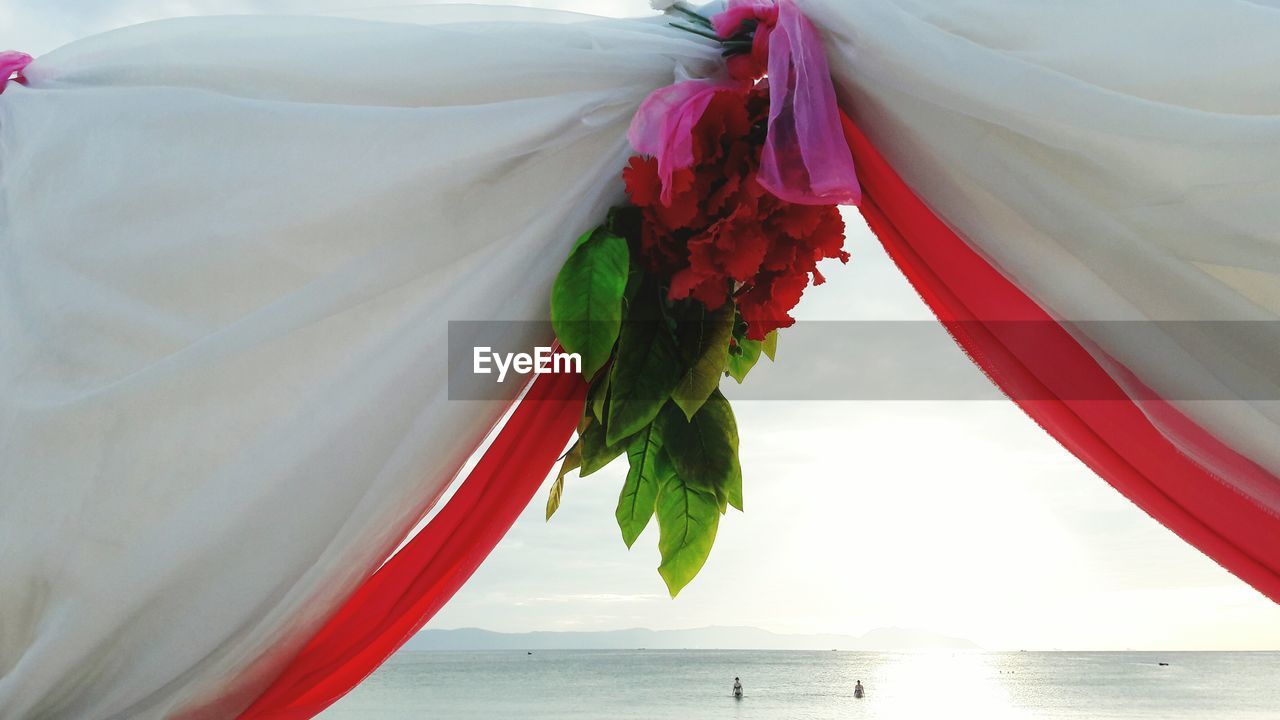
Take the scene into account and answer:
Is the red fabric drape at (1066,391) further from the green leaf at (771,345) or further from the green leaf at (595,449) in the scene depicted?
the green leaf at (595,449)

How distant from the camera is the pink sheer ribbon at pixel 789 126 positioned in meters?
0.92

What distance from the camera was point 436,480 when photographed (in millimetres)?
1012

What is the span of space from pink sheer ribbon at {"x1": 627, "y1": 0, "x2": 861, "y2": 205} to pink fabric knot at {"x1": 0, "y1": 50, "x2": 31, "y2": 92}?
0.74 metres

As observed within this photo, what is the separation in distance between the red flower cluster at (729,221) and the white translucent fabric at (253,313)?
0.25 ft

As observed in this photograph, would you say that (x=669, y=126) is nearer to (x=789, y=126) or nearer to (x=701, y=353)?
(x=789, y=126)

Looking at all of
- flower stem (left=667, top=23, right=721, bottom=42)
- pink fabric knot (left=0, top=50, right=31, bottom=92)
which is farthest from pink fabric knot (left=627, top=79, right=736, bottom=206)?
pink fabric knot (left=0, top=50, right=31, bottom=92)

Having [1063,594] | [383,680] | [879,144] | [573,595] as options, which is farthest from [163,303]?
[573,595]

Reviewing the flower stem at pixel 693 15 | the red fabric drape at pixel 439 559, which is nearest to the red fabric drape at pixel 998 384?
the red fabric drape at pixel 439 559

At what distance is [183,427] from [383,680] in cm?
2878

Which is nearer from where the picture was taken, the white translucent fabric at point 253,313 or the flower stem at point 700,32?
the white translucent fabric at point 253,313

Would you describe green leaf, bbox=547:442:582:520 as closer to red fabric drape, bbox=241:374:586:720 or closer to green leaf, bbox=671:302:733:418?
red fabric drape, bbox=241:374:586:720

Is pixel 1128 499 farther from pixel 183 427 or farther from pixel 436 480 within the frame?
pixel 183 427

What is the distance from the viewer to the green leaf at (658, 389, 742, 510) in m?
1.05

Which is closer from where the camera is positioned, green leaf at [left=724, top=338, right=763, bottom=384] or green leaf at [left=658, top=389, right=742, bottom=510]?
green leaf at [left=658, top=389, right=742, bottom=510]
